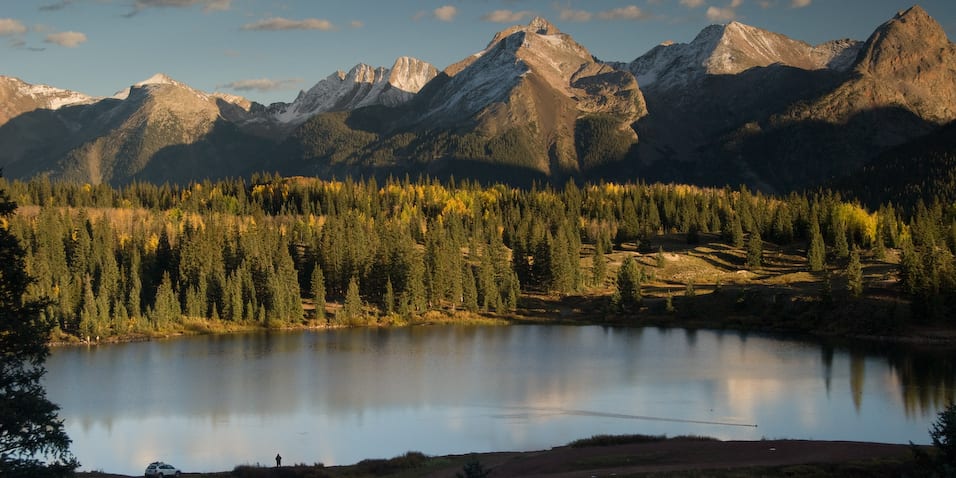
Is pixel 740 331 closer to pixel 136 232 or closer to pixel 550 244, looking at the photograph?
pixel 550 244

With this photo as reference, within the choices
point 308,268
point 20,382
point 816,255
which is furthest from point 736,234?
point 20,382

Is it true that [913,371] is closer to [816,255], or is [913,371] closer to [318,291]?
[816,255]

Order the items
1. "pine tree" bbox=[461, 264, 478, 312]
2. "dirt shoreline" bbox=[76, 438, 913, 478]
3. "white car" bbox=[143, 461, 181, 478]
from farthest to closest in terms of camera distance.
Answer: "pine tree" bbox=[461, 264, 478, 312], "white car" bbox=[143, 461, 181, 478], "dirt shoreline" bbox=[76, 438, 913, 478]

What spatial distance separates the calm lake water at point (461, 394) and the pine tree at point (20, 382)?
24242mm

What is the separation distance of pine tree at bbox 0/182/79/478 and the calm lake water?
954 inches

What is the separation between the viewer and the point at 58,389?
89.9 metres

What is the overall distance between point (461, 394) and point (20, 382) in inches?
1997

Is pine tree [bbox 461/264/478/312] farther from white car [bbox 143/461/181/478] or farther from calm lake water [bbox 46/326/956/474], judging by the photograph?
white car [bbox 143/461/181/478]

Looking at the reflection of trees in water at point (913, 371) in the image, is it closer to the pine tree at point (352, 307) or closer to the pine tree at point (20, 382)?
the pine tree at point (20, 382)

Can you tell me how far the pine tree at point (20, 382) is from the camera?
116 feet

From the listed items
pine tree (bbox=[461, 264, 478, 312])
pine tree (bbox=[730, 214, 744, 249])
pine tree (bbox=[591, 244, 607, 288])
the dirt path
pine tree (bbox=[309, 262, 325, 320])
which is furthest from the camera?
pine tree (bbox=[730, 214, 744, 249])

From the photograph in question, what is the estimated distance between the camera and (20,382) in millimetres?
36625

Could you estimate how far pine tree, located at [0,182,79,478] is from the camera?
3528 cm

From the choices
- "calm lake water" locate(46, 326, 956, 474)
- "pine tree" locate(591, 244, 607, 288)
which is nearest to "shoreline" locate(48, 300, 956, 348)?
"calm lake water" locate(46, 326, 956, 474)
